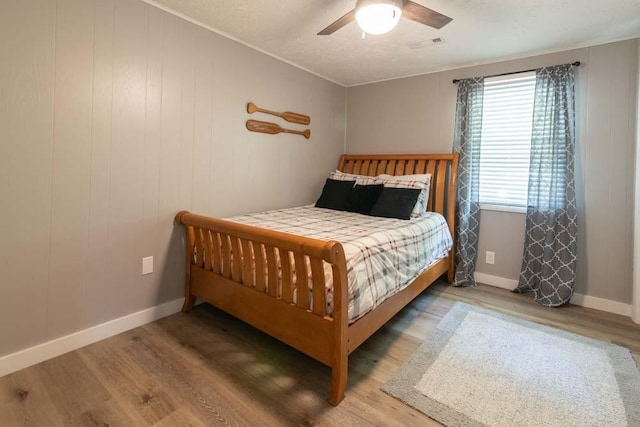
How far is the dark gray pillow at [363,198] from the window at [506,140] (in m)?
1.11

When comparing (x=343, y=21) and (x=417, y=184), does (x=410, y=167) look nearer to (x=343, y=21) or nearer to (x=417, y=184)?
(x=417, y=184)

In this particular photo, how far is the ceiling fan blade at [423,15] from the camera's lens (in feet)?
5.55

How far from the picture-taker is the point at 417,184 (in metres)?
3.00

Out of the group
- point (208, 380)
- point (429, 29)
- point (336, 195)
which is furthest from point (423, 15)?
point (208, 380)

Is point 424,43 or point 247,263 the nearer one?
point 247,263

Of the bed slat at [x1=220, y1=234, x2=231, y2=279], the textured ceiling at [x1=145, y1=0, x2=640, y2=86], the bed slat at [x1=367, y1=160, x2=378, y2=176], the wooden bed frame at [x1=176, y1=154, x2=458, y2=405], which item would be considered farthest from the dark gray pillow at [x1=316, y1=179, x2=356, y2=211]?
the bed slat at [x1=220, y1=234, x2=231, y2=279]

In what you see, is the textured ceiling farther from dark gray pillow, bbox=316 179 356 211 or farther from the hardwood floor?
the hardwood floor

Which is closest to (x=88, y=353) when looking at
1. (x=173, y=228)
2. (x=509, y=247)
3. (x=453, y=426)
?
(x=173, y=228)

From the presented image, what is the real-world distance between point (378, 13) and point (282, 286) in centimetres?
154

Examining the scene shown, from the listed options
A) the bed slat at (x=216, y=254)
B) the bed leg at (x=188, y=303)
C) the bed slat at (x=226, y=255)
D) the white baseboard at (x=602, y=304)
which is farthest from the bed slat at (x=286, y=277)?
the white baseboard at (x=602, y=304)

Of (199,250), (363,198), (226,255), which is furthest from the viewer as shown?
(363,198)

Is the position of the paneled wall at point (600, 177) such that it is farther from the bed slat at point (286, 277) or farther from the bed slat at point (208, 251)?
the bed slat at point (208, 251)

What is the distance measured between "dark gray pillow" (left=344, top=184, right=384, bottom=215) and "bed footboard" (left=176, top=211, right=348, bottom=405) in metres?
1.44

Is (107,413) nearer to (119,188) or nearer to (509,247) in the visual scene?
(119,188)
